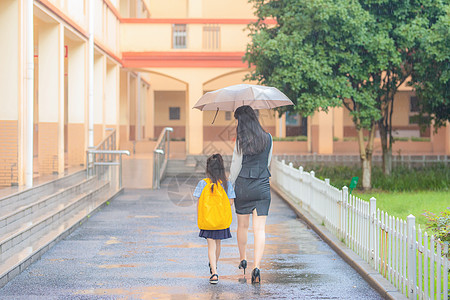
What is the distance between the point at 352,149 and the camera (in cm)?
2755

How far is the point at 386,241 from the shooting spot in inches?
261

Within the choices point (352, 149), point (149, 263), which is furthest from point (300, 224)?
point (352, 149)

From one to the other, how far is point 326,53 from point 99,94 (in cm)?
750

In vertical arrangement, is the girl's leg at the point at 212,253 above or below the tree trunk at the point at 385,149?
below

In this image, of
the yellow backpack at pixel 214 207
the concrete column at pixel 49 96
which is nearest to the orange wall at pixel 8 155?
the concrete column at pixel 49 96

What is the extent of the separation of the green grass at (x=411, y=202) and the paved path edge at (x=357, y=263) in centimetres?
155

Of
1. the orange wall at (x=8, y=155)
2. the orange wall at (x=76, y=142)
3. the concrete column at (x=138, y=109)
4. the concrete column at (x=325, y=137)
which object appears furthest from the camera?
Result: the concrete column at (x=138, y=109)

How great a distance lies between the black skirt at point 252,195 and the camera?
6758 mm

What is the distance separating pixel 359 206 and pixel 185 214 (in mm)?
5159

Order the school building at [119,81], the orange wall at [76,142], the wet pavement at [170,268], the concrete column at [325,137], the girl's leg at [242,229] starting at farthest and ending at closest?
the concrete column at [325,137] < the orange wall at [76,142] < the school building at [119,81] < the girl's leg at [242,229] < the wet pavement at [170,268]

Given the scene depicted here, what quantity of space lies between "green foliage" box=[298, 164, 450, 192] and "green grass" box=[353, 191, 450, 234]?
77 centimetres

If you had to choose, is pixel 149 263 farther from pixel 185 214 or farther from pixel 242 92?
pixel 185 214

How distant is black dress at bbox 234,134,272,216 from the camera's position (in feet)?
22.2

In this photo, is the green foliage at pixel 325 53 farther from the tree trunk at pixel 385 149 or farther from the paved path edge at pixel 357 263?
the paved path edge at pixel 357 263
